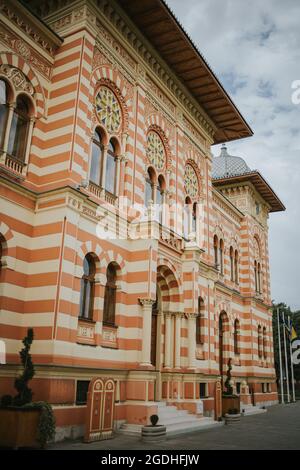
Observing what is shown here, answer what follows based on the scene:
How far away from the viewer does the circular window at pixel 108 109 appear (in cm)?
1542

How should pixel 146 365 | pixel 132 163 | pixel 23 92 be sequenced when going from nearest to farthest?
pixel 23 92
pixel 146 365
pixel 132 163

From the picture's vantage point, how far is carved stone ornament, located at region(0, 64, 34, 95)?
12.9 m

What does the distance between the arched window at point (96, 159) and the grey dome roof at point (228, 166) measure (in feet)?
56.7

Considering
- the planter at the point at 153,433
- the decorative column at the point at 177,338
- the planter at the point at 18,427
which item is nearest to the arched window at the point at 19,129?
the planter at the point at 18,427

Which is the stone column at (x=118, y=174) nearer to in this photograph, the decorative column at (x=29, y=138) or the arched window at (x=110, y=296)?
the arched window at (x=110, y=296)

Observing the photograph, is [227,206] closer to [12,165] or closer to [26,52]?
[26,52]

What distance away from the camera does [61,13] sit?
1527 centimetres

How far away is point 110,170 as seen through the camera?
15773mm

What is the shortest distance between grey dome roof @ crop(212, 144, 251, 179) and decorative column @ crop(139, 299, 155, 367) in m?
18.3

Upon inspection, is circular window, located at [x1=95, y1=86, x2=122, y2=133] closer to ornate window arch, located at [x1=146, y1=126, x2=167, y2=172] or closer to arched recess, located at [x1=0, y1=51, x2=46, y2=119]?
arched recess, located at [x1=0, y1=51, x2=46, y2=119]

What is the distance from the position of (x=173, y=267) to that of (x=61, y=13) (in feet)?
32.7

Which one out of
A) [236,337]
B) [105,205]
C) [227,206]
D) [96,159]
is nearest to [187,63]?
[96,159]
